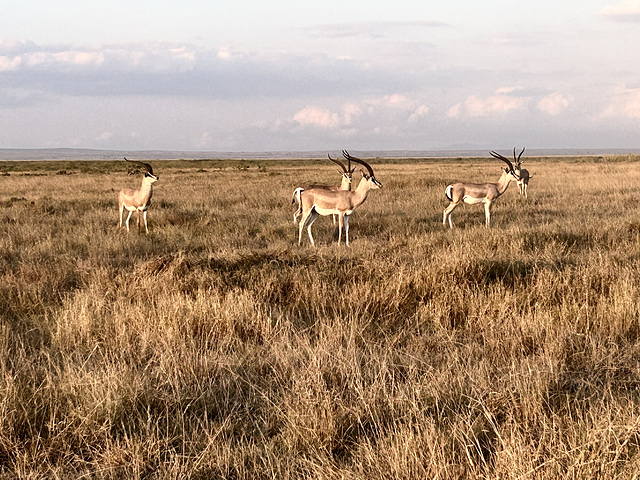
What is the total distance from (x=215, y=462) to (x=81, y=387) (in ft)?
4.05

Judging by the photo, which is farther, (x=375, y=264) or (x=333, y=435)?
(x=375, y=264)

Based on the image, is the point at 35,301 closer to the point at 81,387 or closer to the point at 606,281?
the point at 81,387

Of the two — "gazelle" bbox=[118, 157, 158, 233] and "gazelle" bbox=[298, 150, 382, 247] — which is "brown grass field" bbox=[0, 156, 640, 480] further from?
"gazelle" bbox=[118, 157, 158, 233]

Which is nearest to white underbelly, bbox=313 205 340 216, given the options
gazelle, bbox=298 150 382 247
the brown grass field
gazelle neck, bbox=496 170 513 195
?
gazelle, bbox=298 150 382 247

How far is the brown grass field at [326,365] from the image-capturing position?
284cm

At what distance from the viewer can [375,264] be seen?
23.9 feet

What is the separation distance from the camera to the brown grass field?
2.84 m

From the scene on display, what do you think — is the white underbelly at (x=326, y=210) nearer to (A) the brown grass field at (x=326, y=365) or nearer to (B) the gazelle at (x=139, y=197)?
(A) the brown grass field at (x=326, y=365)

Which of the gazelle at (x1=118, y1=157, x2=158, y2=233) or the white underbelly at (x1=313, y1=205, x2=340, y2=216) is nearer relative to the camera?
the white underbelly at (x1=313, y1=205, x2=340, y2=216)

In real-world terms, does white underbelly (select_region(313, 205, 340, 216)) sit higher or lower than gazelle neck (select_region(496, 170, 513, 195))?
lower

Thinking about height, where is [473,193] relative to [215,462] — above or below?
above

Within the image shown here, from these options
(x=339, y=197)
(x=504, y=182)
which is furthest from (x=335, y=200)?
(x=504, y=182)

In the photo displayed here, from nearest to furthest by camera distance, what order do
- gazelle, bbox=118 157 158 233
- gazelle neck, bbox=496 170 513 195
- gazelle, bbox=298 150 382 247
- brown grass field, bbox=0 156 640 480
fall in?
brown grass field, bbox=0 156 640 480, gazelle, bbox=298 150 382 247, gazelle, bbox=118 157 158 233, gazelle neck, bbox=496 170 513 195

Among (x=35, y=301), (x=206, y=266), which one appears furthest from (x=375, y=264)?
(x=35, y=301)
